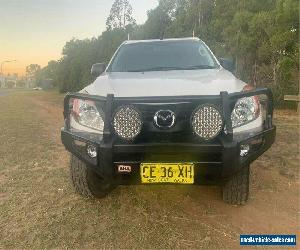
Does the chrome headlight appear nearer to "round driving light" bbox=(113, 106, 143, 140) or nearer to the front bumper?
the front bumper

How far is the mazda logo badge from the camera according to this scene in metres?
2.87

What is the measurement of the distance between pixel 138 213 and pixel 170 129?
1151 mm

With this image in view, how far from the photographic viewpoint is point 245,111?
309 cm

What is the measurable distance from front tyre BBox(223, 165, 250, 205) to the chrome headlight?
0.61m

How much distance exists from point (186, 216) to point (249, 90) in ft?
4.44

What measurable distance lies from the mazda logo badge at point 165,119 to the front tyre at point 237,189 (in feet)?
3.36

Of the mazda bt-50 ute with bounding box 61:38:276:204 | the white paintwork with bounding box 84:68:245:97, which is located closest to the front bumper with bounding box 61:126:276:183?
the mazda bt-50 ute with bounding box 61:38:276:204

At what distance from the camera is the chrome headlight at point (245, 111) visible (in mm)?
3029

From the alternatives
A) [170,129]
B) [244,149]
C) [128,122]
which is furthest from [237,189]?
[128,122]

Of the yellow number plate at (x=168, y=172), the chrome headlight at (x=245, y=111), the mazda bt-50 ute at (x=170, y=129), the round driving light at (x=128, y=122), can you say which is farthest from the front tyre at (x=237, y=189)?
the round driving light at (x=128, y=122)

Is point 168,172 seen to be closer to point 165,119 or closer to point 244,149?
point 165,119

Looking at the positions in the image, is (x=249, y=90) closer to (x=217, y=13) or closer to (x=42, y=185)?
(x=42, y=185)

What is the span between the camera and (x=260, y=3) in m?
16.8

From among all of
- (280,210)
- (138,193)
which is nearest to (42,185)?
(138,193)
